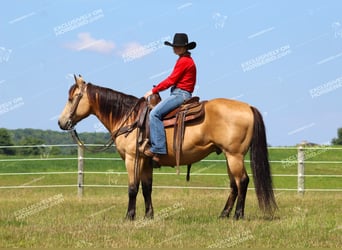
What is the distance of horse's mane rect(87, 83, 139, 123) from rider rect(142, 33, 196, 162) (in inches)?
22.5

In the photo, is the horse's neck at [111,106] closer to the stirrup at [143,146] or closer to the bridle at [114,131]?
the bridle at [114,131]

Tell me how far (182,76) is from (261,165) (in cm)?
161

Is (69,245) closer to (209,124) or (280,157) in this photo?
(209,124)

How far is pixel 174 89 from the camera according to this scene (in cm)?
829

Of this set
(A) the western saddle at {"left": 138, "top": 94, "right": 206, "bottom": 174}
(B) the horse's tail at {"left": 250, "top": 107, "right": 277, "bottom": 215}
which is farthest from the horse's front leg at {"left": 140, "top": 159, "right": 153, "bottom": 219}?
(B) the horse's tail at {"left": 250, "top": 107, "right": 277, "bottom": 215}

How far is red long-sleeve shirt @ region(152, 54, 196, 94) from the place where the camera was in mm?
8156

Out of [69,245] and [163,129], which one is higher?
[163,129]

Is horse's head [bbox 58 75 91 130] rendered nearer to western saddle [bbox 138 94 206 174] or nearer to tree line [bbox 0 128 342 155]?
western saddle [bbox 138 94 206 174]

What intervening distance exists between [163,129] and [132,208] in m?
1.23

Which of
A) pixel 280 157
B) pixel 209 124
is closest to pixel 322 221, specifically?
pixel 209 124

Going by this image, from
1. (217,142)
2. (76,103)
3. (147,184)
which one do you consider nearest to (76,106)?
(76,103)

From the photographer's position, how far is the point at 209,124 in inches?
322

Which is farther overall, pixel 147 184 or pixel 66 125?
pixel 66 125

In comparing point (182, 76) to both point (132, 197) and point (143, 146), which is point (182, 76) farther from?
point (132, 197)
